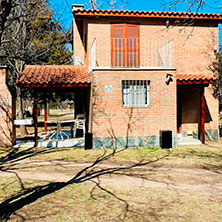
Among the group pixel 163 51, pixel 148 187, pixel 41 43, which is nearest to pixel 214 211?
pixel 148 187

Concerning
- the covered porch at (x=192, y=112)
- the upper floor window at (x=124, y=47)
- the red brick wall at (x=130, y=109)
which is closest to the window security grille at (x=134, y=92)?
the red brick wall at (x=130, y=109)

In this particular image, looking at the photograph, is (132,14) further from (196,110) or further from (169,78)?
(196,110)

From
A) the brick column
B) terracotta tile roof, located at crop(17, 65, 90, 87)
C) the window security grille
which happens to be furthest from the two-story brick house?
the brick column

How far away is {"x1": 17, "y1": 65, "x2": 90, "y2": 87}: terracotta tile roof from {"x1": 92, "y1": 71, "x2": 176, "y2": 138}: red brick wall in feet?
3.30

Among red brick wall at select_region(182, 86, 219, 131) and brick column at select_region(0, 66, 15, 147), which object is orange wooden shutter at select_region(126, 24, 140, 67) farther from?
brick column at select_region(0, 66, 15, 147)

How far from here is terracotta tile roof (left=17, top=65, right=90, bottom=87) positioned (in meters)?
10.1

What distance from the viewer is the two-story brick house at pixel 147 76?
996cm

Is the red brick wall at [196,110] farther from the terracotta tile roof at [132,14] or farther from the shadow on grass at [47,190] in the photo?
the shadow on grass at [47,190]

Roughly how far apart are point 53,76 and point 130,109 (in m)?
3.76

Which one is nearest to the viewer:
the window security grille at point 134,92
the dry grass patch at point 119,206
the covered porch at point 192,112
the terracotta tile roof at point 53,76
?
the dry grass patch at point 119,206

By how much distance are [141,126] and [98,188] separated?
503 centimetres

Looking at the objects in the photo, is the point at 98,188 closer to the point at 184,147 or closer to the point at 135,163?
the point at 135,163

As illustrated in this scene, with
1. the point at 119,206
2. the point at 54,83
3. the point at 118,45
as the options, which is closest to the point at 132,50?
the point at 118,45

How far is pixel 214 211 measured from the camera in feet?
14.0
